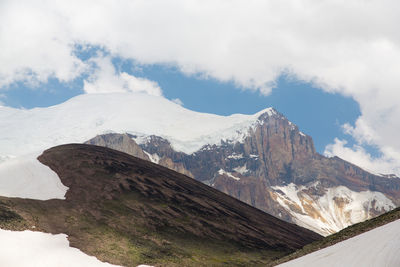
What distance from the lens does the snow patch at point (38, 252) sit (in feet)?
175

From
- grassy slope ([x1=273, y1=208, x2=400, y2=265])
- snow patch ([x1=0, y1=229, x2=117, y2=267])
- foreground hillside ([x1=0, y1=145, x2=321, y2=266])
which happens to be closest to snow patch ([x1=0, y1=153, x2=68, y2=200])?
foreground hillside ([x1=0, y1=145, x2=321, y2=266])

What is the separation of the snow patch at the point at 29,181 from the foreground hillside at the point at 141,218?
300 cm

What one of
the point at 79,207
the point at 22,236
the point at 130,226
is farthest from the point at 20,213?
the point at 130,226

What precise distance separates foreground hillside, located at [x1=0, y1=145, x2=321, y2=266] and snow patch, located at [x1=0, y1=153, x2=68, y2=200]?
3003 mm

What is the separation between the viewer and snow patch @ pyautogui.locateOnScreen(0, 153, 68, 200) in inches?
3425

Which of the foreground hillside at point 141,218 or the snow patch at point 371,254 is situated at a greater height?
the foreground hillside at point 141,218

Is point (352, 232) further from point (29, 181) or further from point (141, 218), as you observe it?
point (29, 181)

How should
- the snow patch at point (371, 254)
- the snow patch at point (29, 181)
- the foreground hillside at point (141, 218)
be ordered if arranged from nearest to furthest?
the snow patch at point (371, 254) < the foreground hillside at point (141, 218) < the snow patch at point (29, 181)

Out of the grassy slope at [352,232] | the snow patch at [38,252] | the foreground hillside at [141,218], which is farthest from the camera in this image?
the foreground hillside at [141,218]

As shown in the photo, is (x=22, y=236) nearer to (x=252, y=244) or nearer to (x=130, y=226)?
(x=130, y=226)

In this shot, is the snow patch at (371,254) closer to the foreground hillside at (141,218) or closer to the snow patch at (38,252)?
the snow patch at (38,252)

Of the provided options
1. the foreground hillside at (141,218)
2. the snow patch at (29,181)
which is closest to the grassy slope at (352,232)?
the foreground hillside at (141,218)

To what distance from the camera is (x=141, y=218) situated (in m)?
90.6

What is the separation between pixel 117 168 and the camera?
12575 centimetres
